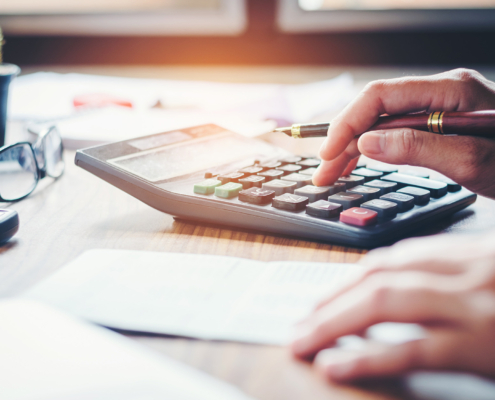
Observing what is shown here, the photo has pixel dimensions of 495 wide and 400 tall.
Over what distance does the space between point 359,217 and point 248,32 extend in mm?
1305

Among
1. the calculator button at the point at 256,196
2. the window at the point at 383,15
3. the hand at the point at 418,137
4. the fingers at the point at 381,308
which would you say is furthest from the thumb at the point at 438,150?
the window at the point at 383,15

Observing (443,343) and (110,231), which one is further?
(110,231)

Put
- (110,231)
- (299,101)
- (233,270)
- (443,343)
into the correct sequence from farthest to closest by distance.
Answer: (299,101)
(110,231)
(233,270)
(443,343)

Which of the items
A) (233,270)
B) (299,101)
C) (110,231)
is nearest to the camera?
(233,270)

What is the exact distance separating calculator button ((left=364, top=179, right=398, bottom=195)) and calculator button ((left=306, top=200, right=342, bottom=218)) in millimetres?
80

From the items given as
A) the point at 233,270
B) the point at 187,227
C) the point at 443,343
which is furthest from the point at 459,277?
the point at 187,227

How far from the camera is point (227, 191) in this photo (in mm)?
459

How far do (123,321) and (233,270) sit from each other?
3.8 inches

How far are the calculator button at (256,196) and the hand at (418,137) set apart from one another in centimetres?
7

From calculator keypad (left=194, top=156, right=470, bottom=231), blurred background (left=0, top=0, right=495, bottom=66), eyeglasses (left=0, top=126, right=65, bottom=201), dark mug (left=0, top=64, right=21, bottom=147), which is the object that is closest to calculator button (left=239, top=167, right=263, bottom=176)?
calculator keypad (left=194, top=156, right=470, bottom=231)

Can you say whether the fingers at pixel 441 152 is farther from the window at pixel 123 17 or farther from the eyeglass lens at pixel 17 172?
the window at pixel 123 17

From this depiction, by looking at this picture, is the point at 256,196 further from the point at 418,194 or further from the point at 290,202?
the point at 418,194

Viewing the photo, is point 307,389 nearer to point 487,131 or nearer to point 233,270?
point 233,270

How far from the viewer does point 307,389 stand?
0.75 ft
